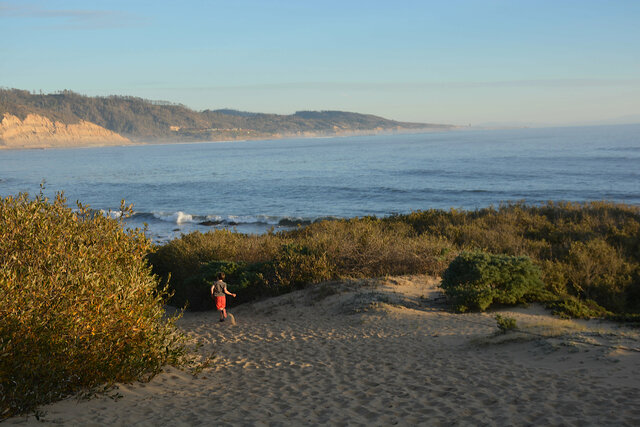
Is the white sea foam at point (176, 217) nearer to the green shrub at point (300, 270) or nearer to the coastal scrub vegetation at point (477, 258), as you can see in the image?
the coastal scrub vegetation at point (477, 258)

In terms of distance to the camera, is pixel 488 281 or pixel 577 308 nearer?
pixel 577 308


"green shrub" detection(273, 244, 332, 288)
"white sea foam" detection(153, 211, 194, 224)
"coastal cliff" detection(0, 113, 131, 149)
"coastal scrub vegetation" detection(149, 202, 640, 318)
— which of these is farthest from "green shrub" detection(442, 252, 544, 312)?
"coastal cliff" detection(0, 113, 131, 149)

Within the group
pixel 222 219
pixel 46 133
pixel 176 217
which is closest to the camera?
pixel 222 219

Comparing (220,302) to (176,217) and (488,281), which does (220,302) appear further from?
(176,217)

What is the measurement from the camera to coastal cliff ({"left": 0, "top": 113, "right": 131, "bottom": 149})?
6467 inches

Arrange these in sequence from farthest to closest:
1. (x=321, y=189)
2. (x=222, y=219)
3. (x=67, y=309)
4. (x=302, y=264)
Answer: (x=321, y=189) < (x=222, y=219) < (x=302, y=264) < (x=67, y=309)

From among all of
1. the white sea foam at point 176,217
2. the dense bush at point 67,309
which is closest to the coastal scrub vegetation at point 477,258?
the dense bush at point 67,309

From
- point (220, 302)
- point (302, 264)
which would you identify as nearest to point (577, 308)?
point (302, 264)

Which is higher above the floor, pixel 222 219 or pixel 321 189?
pixel 321 189

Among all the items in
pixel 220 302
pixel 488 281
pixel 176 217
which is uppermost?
pixel 488 281

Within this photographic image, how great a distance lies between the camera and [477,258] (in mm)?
11344

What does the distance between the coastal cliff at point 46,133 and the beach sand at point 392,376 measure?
181910 millimetres

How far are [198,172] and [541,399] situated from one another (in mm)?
72748

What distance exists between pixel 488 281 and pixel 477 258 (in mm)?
657
